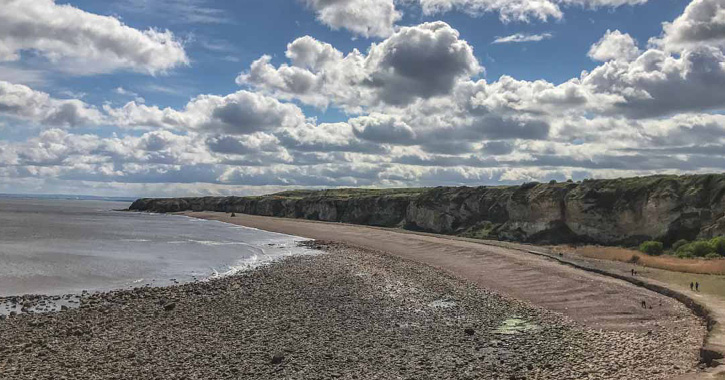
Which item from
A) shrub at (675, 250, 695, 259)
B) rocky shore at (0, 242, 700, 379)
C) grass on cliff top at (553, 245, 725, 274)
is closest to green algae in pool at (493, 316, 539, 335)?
rocky shore at (0, 242, 700, 379)

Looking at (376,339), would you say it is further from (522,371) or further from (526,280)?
(526,280)

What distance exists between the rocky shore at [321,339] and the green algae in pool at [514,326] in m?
0.08

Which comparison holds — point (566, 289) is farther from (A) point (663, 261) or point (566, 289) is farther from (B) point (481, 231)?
(B) point (481, 231)

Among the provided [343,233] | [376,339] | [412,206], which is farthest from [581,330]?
[412,206]

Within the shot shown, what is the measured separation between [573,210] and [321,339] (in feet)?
181

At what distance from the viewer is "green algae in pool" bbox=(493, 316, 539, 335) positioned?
20750 millimetres

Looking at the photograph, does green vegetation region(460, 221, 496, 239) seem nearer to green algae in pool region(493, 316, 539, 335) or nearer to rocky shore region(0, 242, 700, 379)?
rocky shore region(0, 242, 700, 379)

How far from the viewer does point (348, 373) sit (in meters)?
15.7

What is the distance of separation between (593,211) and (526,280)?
114ft

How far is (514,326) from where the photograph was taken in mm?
21672

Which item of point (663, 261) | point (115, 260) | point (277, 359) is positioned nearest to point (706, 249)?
point (663, 261)

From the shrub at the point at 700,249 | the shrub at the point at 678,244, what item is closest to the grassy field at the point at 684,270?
the shrub at the point at 700,249

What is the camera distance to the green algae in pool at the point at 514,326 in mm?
20750

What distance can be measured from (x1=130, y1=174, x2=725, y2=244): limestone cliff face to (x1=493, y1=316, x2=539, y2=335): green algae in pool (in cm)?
3479
